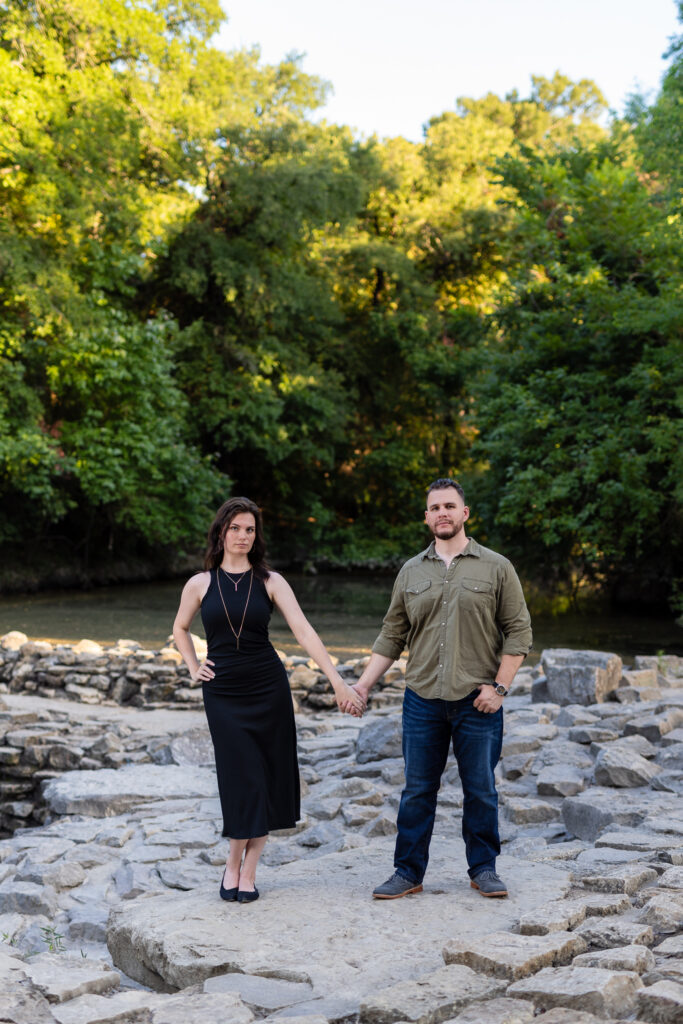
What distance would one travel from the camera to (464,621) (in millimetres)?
4637

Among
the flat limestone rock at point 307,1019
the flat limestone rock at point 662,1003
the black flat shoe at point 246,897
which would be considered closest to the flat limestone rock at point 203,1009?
the flat limestone rock at point 307,1019

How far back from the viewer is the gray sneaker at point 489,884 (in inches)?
184

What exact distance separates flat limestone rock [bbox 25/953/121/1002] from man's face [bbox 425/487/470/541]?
7.64 ft

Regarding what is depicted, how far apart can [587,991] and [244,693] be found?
2166 mm

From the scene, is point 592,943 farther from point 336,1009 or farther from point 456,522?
point 456,522

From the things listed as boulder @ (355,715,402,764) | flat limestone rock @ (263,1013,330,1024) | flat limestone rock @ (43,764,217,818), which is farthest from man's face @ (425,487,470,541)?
flat limestone rock @ (43,764,217,818)

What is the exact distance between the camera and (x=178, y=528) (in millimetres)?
27562

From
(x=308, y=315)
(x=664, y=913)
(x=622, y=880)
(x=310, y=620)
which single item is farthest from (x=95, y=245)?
(x=664, y=913)

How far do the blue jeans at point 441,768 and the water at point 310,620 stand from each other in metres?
11.2

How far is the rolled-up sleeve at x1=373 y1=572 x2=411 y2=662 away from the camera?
4.87 meters

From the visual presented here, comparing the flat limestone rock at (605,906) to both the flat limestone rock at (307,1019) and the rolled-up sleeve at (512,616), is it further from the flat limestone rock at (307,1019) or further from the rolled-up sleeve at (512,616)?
the flat limestone rock at (307,1019)

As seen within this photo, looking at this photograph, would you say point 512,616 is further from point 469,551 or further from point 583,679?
point 583,679

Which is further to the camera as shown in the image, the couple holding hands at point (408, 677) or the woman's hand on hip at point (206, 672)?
the woman's hand on hip at point (206, 672)

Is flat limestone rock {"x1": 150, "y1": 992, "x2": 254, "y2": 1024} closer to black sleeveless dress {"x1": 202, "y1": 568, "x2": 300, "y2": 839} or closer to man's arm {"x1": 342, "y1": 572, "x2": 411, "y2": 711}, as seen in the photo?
black sleeveless dress {"x1": 202, "y1": 568, "x2": 300, "y2": 839}
